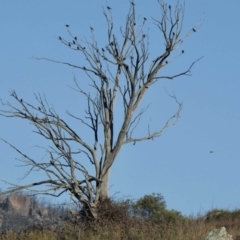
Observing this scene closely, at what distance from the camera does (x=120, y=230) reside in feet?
60.0

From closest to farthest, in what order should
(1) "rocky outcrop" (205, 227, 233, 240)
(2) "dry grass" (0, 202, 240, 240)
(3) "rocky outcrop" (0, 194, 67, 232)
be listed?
(1) "rocky outcrop" (205, 227, 233, 240)
(2) "dry grass" (0, 202, 240, 240)
(3) "rocky outcrop" (0, 194, 67, 232)

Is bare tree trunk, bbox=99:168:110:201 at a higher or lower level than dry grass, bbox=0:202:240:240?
higher

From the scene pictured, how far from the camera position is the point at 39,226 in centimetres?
2034

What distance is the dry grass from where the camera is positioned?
1727cm

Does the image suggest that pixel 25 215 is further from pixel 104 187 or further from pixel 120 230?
pixel 120 230

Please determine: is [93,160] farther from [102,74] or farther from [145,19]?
[145,19]

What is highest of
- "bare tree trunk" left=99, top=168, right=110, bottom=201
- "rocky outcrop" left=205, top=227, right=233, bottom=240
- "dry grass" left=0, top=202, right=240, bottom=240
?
"bare tree trunk" left=99, top=168, right=110, bottom=201

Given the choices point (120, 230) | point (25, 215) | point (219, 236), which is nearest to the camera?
point (219, 236)

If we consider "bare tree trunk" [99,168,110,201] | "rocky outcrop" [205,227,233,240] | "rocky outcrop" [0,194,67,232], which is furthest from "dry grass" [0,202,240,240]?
"rocky outcrop" [205,227,233,240]

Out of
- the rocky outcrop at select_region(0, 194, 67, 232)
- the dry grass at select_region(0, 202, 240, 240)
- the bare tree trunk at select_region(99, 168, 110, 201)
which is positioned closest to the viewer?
the dry grass at select_region(0, 202, 240, 240)

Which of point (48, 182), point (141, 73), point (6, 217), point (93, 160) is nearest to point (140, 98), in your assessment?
point (141, 73)

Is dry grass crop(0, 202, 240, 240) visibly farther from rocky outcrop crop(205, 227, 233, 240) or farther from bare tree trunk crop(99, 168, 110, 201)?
rocky outcrop crop(205, 227, 233, 240)

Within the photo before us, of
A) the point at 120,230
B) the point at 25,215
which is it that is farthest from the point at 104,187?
the point at 25,215

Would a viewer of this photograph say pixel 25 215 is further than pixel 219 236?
Yes
